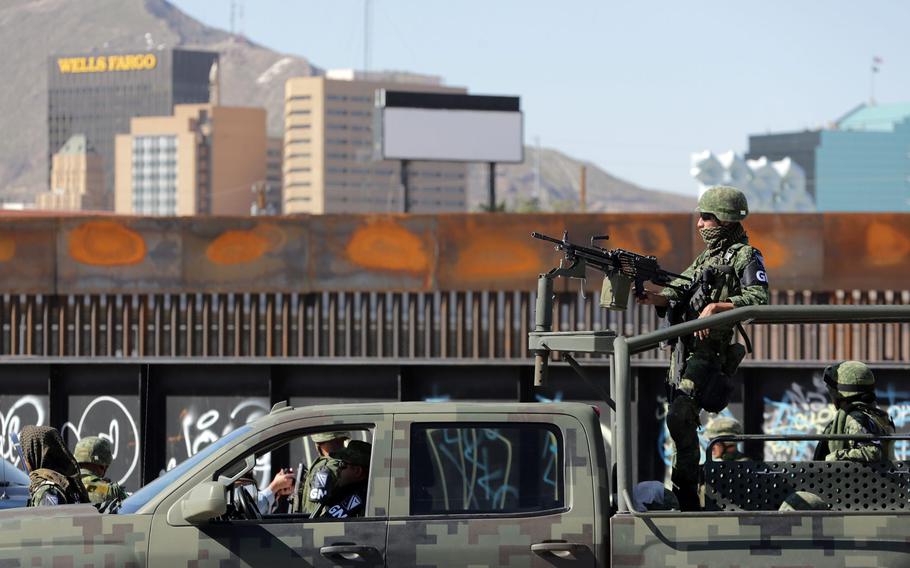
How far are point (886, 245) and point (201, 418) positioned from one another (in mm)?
8357

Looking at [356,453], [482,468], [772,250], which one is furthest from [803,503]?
[772,250]

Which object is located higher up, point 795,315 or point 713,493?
point 795,315

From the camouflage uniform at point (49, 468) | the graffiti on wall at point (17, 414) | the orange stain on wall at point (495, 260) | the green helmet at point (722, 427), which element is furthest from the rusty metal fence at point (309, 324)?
the camouflage uniform at point (49, 468)

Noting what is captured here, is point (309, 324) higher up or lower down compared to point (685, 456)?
higher up

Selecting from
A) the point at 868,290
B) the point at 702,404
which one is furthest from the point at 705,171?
the point at 702,404

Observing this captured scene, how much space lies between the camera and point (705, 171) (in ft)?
386

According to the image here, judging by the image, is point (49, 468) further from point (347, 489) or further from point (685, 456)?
point (685, 456)

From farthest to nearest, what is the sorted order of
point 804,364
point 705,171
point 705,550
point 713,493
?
point 705,171
point 804,364
point 713,493
point 705,550

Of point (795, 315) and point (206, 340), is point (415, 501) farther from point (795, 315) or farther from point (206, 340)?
point (206, 340)

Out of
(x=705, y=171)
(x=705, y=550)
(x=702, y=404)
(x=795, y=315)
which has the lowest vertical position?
(x=705, y=550)

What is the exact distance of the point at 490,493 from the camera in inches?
248

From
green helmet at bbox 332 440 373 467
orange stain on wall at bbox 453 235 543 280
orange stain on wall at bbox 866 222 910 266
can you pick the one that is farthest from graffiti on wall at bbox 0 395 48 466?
orange stain on wall at bbox 866 222 910 266

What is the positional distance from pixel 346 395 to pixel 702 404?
7.67m

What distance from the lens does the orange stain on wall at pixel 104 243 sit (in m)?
17.5
